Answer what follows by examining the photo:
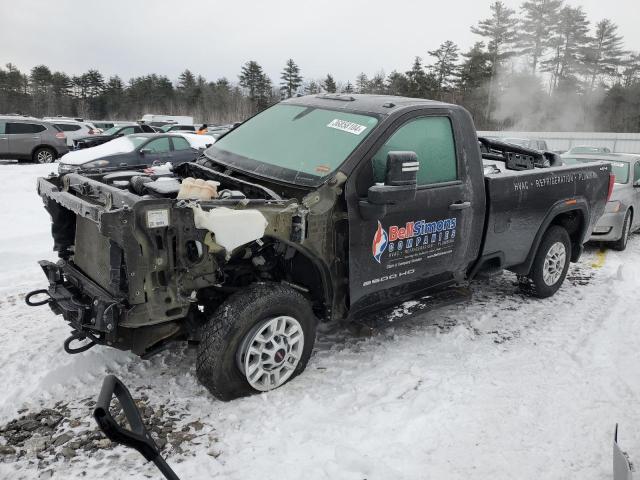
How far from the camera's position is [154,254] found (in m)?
3.12

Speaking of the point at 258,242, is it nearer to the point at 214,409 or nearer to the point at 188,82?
the point at 214,409

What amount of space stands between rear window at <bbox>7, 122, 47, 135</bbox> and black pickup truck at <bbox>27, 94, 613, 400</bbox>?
56.0 ft

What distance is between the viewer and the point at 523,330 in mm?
5090

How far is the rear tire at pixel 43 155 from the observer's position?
1903 centimetres

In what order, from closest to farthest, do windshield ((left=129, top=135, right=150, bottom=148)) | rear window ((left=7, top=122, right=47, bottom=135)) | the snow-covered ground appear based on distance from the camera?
the snow-covered ground
windshield ((left=129, top=135, right=150, bottom=148))
rear window ((left=7, top=122, right=47, bottom=135))

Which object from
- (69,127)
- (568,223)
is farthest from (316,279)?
(69,127)

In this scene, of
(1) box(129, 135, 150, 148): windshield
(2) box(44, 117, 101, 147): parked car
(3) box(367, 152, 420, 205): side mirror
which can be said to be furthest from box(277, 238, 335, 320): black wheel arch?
(2) box(44, 117, 101, 147): parked car

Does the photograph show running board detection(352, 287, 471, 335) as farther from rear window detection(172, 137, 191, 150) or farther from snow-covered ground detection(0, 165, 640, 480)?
rear window detection(172, 137, 191, 150)

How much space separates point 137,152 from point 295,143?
9909 mm

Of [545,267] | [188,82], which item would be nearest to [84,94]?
[188,82]

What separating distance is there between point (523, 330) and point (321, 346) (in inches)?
79.8

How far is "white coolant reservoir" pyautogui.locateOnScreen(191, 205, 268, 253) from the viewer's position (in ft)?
10.5

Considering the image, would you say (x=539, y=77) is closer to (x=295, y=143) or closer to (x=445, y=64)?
(x=445, y=64)

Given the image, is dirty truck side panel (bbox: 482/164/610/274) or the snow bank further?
the snow bank
